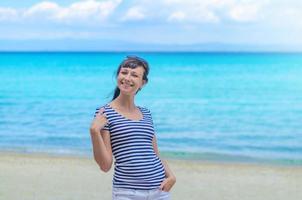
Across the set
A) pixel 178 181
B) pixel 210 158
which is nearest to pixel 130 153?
pixel 178 181

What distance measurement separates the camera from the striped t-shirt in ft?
11.3

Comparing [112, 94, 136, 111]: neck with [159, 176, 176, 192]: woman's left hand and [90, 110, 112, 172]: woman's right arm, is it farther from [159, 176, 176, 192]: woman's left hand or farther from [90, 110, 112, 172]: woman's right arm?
[159, 176, 176, 192]: woman's left hand

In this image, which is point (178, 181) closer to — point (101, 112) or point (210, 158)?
point (210, 158)

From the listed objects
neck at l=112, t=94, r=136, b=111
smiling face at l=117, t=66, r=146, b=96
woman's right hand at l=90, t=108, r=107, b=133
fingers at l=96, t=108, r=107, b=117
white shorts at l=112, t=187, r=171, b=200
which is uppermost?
smiling face at l=117, t=66, r=146, b=96

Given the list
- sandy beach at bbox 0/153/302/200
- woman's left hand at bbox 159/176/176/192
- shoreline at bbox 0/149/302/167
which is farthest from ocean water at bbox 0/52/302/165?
sandy beach at bbox 0/153/302/200

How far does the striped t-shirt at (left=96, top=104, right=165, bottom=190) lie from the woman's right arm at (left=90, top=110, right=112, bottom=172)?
0.03m

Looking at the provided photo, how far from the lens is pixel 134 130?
347 cm

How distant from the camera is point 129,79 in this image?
352 centimetres

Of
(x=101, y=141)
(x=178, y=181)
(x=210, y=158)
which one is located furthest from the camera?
(x=210, y=158)

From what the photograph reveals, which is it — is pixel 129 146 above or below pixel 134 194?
above

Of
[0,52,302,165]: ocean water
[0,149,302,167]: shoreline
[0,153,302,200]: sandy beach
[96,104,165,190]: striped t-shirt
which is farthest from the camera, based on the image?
[0,52,302,165]: ocean water

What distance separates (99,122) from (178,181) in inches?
208

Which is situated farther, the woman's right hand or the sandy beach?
the sandy beach

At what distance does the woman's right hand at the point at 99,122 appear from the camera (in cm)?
334
